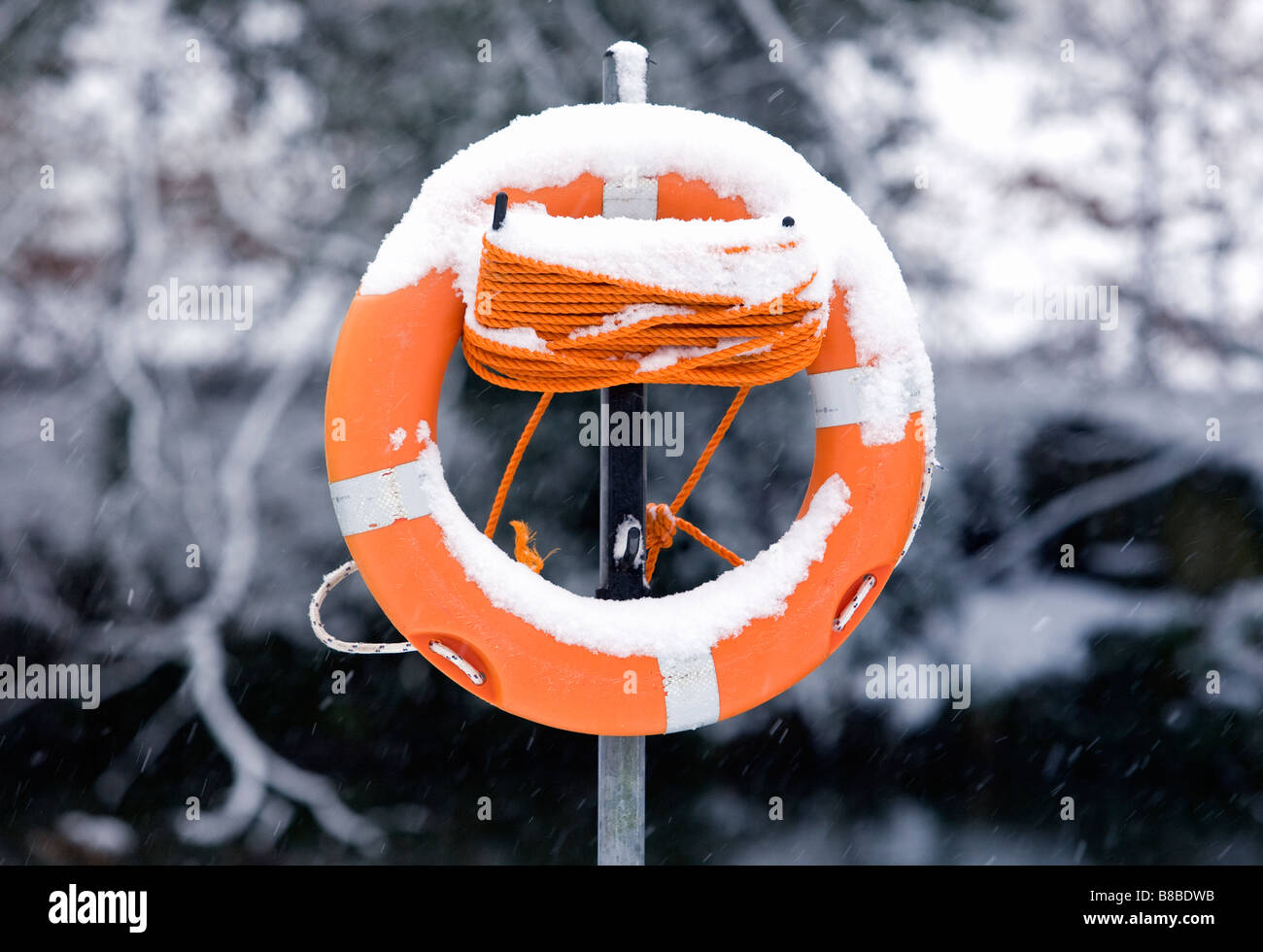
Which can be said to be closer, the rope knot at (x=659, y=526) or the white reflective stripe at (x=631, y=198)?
the white reflective stripe at (x=631, y=198)

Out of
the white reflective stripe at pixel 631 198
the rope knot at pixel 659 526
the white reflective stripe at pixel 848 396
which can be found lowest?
the rope knot at pixel 659 526

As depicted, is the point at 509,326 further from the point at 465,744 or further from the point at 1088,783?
the point at 1088,783

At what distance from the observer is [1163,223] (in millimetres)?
1588

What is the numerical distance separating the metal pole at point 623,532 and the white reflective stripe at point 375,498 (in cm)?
23

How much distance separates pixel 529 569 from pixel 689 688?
0.23 m

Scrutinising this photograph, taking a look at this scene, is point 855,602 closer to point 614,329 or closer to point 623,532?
point 623,532

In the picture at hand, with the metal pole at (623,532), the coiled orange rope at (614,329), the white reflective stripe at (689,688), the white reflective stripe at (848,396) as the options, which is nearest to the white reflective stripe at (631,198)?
the metal pole at (623,532)

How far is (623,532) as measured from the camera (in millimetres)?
980

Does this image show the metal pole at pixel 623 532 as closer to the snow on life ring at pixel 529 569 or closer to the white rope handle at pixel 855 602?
the snow on life ring at pixel 529 569

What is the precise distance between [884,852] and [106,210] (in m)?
1.91

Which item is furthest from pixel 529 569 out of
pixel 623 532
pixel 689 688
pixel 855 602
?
pixel 855 602

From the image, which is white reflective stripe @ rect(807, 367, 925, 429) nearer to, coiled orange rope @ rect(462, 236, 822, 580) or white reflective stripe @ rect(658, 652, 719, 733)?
coiled orange rope @ rect(462, 236, 822, 580)

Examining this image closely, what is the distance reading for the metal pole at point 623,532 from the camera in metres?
0.91

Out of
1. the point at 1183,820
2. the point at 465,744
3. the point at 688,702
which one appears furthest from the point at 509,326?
the point at 1183,820
